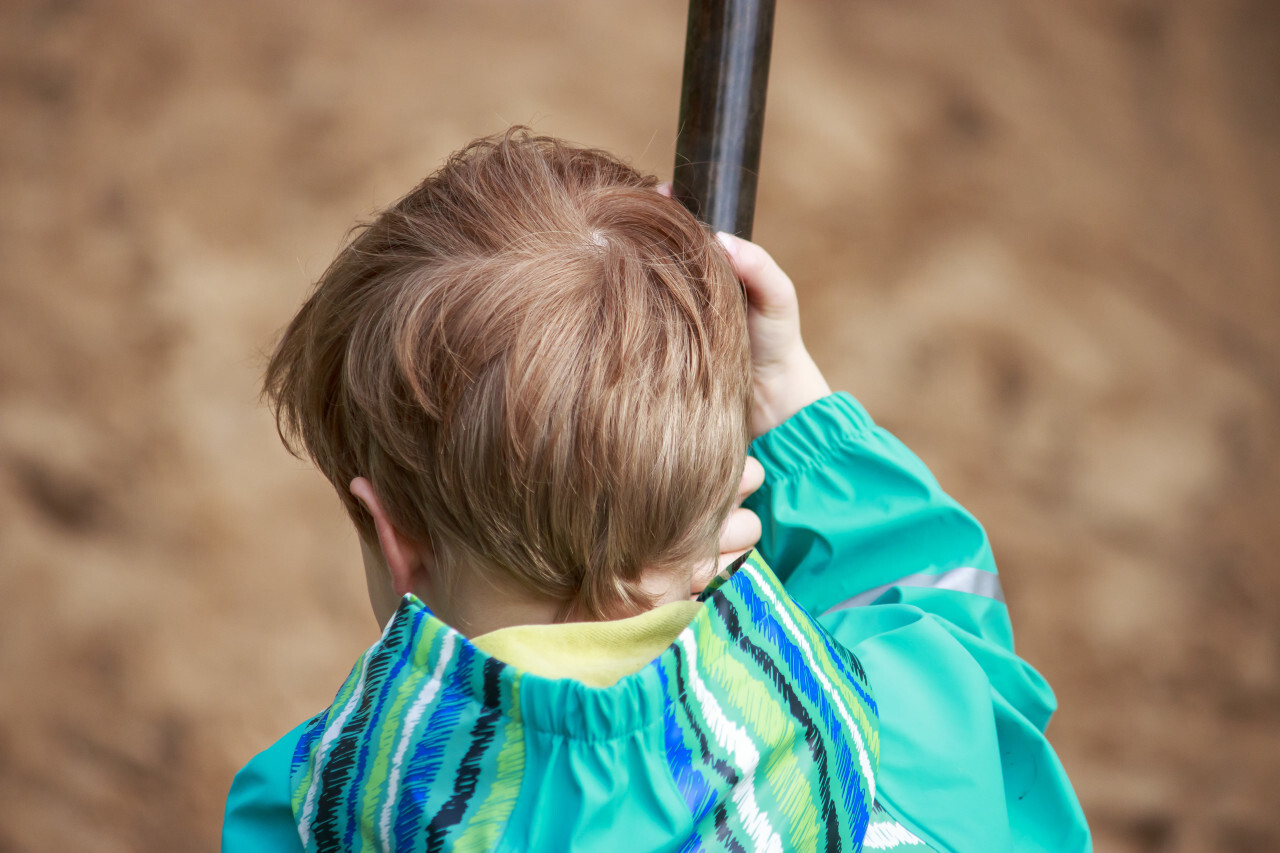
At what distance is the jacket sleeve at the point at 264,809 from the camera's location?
16.6 inches

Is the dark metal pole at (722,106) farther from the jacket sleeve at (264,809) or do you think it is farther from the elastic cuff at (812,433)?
the jacket sleeve at (264,809)

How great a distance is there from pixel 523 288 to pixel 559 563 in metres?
0.10

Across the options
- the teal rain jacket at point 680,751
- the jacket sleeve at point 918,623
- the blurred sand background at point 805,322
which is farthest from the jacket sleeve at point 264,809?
the blurred sand background at point 805,322

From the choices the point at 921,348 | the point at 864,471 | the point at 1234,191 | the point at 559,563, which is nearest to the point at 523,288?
the point at 559,563

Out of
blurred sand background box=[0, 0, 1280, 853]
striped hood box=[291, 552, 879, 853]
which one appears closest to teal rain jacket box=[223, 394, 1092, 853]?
striped hood box=[291, 552, 879, 853]

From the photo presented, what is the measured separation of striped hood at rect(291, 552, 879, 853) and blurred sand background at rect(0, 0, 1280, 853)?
786 millimetres

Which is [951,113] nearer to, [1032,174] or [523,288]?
[1032,174]

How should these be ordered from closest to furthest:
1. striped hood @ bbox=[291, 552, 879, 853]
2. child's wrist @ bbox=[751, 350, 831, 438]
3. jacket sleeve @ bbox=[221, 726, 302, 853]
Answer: striped hood @ bbox=[291, 552, 879, 853] < jacket sleeve @ bbox=[221, 726, 302, 853] < child's wrist @ bbox=[751, 350, 831, 438]

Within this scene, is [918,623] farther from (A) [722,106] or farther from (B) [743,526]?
(A) [722,106]

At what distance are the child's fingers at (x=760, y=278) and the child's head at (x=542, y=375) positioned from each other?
0.11 ft

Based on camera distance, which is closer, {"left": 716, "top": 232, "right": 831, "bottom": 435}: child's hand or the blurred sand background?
{"left": 716, "top": 232, "right": 831, "bottom": 435}: child's hand

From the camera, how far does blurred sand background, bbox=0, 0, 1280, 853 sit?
105cm

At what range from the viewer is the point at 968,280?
109cm

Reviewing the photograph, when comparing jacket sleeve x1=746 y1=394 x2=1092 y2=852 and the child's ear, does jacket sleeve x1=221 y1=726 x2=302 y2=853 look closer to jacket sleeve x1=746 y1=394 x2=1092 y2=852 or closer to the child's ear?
the child's ear
